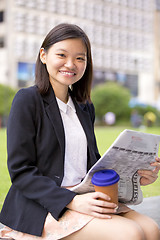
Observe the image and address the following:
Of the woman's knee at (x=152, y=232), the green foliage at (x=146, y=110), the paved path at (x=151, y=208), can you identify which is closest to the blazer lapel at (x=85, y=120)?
the woman's knee at (x=152, y=232)

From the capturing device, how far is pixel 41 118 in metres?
0.73

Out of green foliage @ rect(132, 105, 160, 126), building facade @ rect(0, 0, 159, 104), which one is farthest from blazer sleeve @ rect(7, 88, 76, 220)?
building facade @ rect(0, 0, 159, 104)

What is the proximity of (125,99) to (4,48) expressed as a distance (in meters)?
5.72

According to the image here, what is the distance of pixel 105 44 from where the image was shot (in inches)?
679

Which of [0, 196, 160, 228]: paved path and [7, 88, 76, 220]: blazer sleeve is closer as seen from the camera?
[7, 88, 76, 220]: blazer sleeve

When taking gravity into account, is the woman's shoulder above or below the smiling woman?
below

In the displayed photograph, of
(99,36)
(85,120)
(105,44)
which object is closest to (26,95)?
(85,120)

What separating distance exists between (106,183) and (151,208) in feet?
2.45

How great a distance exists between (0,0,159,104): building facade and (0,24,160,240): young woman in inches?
482

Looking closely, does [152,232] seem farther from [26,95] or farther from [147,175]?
[26,95]

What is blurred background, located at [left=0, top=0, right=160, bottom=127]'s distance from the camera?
11.6 m

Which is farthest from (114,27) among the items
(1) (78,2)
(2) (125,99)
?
(2) (125,99)

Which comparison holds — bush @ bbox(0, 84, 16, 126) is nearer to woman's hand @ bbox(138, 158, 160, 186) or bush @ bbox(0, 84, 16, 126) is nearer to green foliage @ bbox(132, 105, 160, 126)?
green foliage @ bbox(132, 105, 160, 126)

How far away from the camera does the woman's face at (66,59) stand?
73 centimetres
